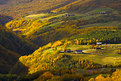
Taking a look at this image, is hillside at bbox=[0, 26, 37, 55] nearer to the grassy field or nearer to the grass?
the grassy field

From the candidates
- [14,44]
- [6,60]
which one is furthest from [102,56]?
[14,44]

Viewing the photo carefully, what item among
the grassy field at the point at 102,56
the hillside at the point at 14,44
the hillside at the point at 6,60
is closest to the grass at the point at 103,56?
the grassy field at the point at 102,56

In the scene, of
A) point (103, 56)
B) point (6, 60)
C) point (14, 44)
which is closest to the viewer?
point (103, 56)

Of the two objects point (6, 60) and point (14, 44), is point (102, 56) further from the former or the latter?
point (14, 44)

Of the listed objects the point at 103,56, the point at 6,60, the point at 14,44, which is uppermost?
the point at 103,56

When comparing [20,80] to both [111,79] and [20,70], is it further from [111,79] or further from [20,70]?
[20,70]

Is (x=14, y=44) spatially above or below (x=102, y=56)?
below

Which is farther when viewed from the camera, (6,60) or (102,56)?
(6,60)

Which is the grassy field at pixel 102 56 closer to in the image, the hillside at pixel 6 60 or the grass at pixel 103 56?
the grass at pixel 103 56

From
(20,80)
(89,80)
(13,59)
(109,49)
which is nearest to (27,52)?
(13,59)

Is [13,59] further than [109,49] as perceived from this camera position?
Yes

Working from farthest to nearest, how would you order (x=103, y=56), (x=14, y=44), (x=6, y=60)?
(x=14, y=44), (x=6, y=60), (x=103, y=56)
